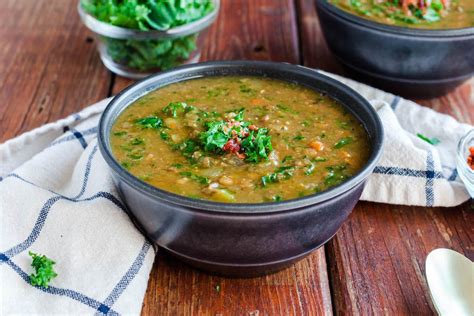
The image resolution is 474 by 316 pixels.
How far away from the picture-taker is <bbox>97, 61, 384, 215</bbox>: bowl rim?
6.29 ft

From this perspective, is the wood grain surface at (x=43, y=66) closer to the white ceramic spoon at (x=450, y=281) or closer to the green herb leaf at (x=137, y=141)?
the green herb leaf at (x=137, y=141)

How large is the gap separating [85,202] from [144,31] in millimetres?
1163

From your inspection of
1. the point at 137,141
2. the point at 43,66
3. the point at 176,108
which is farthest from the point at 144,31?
the point at 137,141

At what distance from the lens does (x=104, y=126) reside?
230 centimetres

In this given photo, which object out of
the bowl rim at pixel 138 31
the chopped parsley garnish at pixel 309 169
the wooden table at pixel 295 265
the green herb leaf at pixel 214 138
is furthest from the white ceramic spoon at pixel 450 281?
the bowl rim at pixel 138 31

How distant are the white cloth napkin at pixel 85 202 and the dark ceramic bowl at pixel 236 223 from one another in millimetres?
146

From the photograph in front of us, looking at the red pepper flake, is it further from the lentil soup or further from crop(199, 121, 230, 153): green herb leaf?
crop(199, 121, 230, 153): green herb leaf

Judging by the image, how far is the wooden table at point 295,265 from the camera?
222cm

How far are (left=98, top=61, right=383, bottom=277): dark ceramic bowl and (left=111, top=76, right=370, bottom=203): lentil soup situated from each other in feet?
0.27

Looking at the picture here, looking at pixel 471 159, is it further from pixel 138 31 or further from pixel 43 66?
pixel 43 66

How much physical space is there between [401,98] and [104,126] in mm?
1414

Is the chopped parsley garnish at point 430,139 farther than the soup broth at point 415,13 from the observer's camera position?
No

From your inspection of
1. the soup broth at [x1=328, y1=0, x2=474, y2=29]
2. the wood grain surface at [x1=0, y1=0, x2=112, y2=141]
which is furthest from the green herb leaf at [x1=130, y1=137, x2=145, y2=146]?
the soup broth at [x1=328, y1=0, x2=474, y2=29]

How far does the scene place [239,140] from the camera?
2258 millimetres
